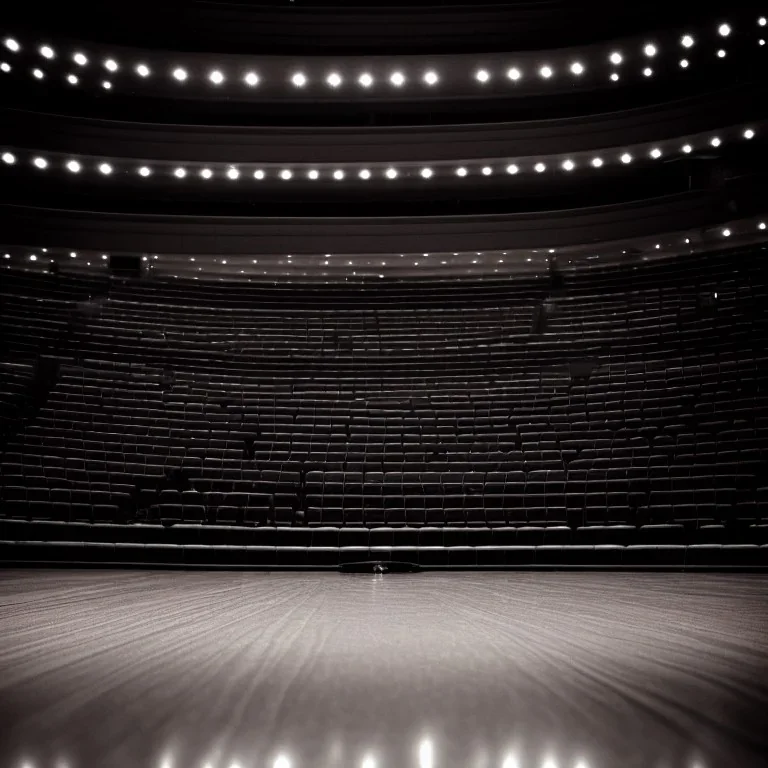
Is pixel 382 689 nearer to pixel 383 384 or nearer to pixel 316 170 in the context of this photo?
pixel 383 384

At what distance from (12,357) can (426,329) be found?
8.86 feet

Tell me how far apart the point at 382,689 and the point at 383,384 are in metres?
3.73

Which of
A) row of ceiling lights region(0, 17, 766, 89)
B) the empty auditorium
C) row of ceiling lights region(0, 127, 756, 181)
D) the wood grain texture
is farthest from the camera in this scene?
row of ceiling lights region(0, 127, 756, 181)

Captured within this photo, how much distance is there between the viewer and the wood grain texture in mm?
330

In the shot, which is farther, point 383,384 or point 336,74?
point 336,74

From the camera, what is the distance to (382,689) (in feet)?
1.55

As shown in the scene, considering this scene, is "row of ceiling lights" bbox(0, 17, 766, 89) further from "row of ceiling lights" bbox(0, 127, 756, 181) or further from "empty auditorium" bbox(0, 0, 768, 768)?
"row of ceiling lights" bbox(0, 127, 756, 181)

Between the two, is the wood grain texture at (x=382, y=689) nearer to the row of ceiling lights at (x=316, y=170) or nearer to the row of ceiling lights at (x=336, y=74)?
the row of ceiling lights at (x=316, y=170)

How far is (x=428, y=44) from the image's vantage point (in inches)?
195

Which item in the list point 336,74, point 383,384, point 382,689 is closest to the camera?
point 382,689

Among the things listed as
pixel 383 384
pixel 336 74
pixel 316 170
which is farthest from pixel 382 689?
pixel 336 74

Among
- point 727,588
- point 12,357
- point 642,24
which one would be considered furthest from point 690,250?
point 12,357

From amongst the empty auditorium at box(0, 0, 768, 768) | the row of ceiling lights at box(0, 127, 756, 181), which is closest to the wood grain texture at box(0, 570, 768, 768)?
the empty auditorium at box(0, 0, 768, 768)

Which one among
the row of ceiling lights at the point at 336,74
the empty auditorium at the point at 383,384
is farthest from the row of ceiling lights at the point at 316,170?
the row of ceiling lights at the point at 336,74
